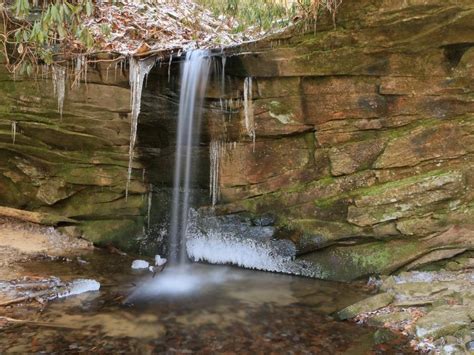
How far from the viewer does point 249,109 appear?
776cm

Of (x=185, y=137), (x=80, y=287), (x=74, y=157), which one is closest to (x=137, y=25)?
(x=185, y=137)

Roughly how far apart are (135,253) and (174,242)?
80 centimetres

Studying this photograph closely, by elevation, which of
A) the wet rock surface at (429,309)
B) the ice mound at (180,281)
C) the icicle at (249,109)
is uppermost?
the icicle at (249,109)

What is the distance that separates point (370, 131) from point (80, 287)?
5173mm

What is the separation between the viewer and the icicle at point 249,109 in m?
7.64

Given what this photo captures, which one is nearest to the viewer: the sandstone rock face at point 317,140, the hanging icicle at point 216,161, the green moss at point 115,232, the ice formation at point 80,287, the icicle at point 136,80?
the ice formation at point 80,287

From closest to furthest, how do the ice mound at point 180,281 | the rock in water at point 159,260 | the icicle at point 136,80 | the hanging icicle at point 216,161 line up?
the ice mound at point 180,281 < the icicle at point 136,80 < the rock in water at point 159,260 < the hanging icicle at point 216,161

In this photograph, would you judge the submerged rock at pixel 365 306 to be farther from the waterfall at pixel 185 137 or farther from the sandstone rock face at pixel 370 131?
the waterfall at pixel 185 137

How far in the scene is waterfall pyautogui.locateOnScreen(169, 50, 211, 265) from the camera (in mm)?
7578

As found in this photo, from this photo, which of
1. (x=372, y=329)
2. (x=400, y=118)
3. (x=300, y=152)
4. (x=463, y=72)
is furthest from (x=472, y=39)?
(x=372, y=329)

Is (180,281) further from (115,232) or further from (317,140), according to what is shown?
(317,140)

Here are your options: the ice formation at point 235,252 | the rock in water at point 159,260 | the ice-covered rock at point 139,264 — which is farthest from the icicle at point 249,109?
the ice-covered rock at point 139,264

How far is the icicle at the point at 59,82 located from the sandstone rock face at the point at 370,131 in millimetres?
2895

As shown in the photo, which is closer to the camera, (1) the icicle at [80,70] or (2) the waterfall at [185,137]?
(1) the icicle at [80,70]
